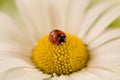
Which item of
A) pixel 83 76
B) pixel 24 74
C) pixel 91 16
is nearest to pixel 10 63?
pixel 24 74

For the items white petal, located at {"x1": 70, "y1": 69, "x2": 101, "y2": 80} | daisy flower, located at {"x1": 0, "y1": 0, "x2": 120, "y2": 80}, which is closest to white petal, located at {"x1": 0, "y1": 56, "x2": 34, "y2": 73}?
daisy flower, located at {"x1": 0, "y1": 0, "x2": 120, "y2": 80}

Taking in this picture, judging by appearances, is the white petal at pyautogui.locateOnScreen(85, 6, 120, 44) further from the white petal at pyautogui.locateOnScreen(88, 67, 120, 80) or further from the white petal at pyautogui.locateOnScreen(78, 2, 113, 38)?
the white petal at pyautogui.locateOnScreen(88, 67, 120, 80)

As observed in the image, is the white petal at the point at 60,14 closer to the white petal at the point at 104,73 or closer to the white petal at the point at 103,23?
the white petal at the point at 103,23

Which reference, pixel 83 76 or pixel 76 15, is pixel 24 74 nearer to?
pixel 83 76

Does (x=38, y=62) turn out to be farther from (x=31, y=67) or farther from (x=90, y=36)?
(x=90, y=36)

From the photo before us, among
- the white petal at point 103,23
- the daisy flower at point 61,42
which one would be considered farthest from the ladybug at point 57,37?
the white petal at point 103,23

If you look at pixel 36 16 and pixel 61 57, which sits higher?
pixel 36 16
